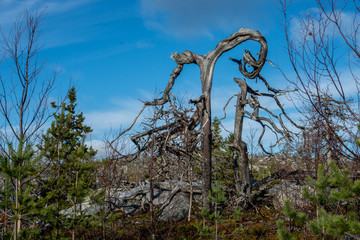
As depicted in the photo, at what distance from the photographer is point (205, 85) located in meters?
12.2

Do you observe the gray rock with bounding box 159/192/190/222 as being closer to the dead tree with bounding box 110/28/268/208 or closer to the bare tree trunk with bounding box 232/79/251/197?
the dead tree with bounding box 110/28/268/208

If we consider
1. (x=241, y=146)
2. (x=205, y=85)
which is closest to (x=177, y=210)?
(x=241, y=146)

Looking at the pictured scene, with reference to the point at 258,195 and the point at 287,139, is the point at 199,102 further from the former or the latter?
the point at 258,195

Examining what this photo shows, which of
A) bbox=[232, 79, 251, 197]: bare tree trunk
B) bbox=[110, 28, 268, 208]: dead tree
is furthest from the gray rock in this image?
bbox=[232, 79, 251, 197]: bare tree trunk

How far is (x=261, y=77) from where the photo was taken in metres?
13.0

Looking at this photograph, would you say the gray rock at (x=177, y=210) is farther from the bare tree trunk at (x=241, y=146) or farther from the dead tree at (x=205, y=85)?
the bare tree trunk at (x=241, y=146)

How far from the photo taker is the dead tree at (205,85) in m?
11.7

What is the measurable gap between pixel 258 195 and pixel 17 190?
30.7 ft

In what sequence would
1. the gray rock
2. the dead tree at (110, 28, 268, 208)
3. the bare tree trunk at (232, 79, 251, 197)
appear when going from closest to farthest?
the gray rock
the dead tree at (110, 28, 268, 208)
the bare tree trunk at (232, 79, 251, 197)

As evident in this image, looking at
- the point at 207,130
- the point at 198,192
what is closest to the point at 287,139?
the point at 207,130

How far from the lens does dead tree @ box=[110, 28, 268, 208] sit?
11.7 m

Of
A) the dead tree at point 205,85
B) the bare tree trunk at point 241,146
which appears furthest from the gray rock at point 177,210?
the bare tree trunk at point 241,146

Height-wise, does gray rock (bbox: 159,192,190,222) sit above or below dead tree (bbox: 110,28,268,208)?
below

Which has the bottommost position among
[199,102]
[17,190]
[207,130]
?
[17,190]
